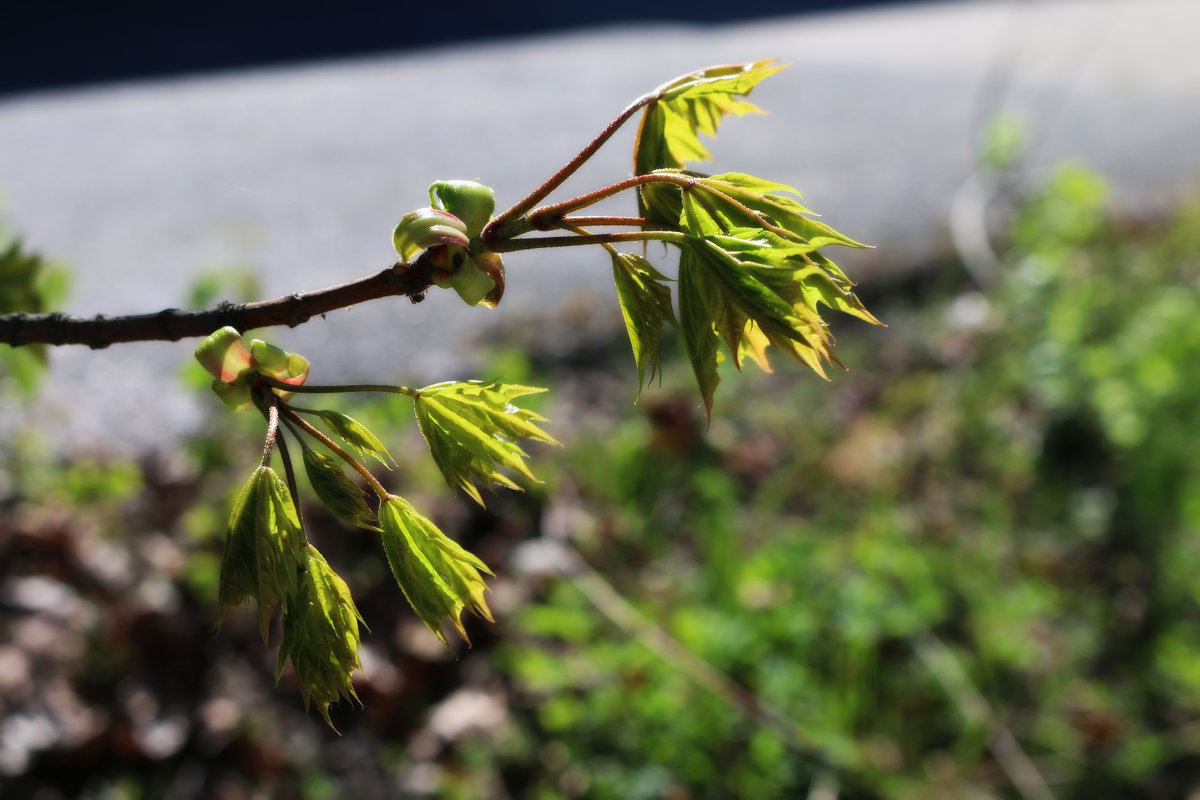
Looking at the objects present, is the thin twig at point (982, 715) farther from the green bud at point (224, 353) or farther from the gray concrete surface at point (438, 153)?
the green bud at point (224, 353)

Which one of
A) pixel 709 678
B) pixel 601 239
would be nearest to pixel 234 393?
pixel 601 239

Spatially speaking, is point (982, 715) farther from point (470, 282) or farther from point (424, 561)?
point (470, 282)

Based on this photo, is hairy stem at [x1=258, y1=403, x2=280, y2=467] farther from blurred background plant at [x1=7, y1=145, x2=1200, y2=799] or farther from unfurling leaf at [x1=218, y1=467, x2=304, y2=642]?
blurred background plant at [x1=7, y1=145, x2=1200, y2=799]

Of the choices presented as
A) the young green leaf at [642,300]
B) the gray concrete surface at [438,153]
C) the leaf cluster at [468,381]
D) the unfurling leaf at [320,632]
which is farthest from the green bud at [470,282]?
the gray concrete surface at [438,153]

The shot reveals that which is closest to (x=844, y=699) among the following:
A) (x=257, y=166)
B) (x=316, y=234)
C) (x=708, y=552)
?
(x=708, y=552)

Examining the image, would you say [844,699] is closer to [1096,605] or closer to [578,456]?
[1096,605]
